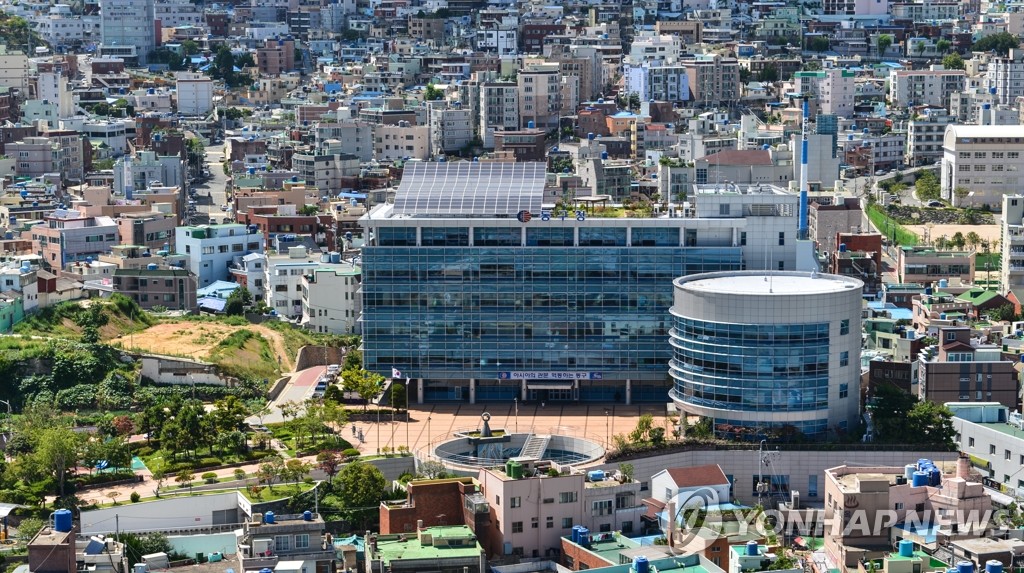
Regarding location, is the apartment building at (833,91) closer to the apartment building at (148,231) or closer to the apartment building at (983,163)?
the apartment building at (983,163)

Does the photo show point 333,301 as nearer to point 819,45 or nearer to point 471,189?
point 471,189

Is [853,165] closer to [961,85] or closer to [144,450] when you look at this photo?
[961,85]

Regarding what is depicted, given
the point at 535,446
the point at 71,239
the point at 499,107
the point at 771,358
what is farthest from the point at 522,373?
the point at 499,107

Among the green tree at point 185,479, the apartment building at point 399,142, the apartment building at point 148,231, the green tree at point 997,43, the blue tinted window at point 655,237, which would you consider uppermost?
the green tree at point 997,43

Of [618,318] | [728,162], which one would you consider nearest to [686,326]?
[618,318]

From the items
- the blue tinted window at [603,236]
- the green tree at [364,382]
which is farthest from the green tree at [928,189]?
the green tree at [364,382]

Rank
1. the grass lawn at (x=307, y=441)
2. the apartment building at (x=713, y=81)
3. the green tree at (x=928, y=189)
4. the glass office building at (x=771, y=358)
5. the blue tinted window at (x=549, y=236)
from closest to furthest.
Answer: the grass lawn at (x=307, y=441) < the glass office building at (x=771, y=358) < the blue tinted window at (x=549, y=236) < the green tree at (x=928, y=189) < the apartment building at (x=713, y=81)

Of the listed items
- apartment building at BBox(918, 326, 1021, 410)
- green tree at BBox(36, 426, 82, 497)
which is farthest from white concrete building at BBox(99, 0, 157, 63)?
green tree at BBox(36, 426, 82, 497)

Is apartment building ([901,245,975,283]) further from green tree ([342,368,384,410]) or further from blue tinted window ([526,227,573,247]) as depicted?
green tree ([342,368,384,410])
